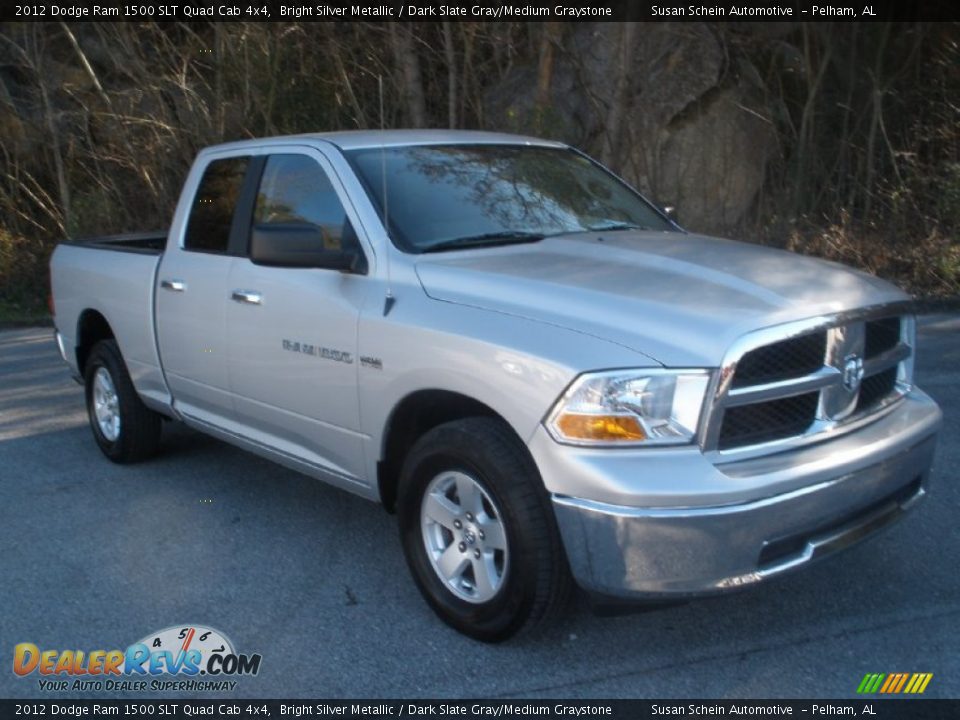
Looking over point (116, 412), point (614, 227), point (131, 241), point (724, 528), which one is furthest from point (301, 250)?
point (131, 241)

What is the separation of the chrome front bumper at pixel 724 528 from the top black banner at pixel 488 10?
10.2 m

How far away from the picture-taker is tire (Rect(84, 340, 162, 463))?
6.59 meters

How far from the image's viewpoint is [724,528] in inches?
139

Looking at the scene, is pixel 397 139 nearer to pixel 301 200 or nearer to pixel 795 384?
pixel 301 200

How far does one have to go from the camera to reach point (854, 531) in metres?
3.96

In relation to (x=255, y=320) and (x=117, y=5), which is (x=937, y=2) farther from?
(x=255, y=320)

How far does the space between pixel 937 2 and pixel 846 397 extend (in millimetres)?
12463

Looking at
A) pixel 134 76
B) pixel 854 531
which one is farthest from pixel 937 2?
pixel 854 531

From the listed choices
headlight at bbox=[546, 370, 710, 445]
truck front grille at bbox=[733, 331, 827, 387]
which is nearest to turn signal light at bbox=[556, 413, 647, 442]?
headlight at bbox=[546, 370, 710, 445]

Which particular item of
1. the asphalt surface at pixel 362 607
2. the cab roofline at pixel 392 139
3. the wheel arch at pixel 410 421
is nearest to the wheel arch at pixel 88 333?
the asphalt surface at pixel 362 607

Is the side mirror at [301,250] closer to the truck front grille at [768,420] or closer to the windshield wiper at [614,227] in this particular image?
the windshield wiper at [614,227]

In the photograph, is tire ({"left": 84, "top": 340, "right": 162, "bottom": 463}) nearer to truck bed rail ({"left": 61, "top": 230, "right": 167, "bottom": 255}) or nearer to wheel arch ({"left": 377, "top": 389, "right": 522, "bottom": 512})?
truck bed rail ({"left": 61, "top": 230, "right": 167, "bottom": 255})

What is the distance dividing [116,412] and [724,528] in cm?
440
